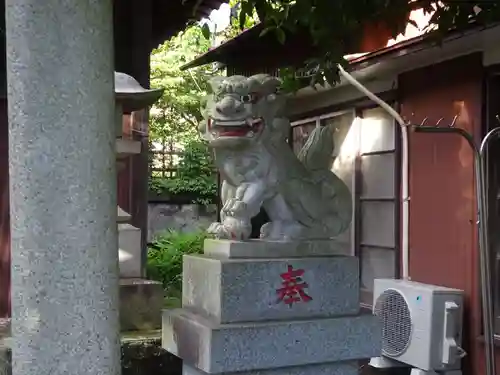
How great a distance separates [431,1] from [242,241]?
2.21 metres

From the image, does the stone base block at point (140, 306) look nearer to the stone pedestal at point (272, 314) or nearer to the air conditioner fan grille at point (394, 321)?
the air conditioner fan grille at point (394, 321)

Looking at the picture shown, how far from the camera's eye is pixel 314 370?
3.72 meters

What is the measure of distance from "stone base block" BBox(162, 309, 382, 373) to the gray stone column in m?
1.27

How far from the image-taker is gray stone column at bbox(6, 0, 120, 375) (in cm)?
217

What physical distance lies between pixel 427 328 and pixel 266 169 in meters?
2.38

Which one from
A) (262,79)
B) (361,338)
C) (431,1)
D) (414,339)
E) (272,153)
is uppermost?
(431,1)

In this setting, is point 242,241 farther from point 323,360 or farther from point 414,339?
point 414,339

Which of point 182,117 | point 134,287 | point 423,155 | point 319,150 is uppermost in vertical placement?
point 182,117

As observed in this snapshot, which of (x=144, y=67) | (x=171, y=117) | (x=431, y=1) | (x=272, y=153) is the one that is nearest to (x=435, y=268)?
(x=431, y=1)

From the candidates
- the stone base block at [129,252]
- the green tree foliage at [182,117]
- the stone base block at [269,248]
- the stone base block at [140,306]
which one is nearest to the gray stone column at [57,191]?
the stone base block at [269,248]

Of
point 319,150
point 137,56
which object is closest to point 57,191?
point 319,150

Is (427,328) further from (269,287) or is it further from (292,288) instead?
(269,287)

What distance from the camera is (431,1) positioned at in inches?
187

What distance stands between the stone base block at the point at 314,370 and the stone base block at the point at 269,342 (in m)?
0.04
